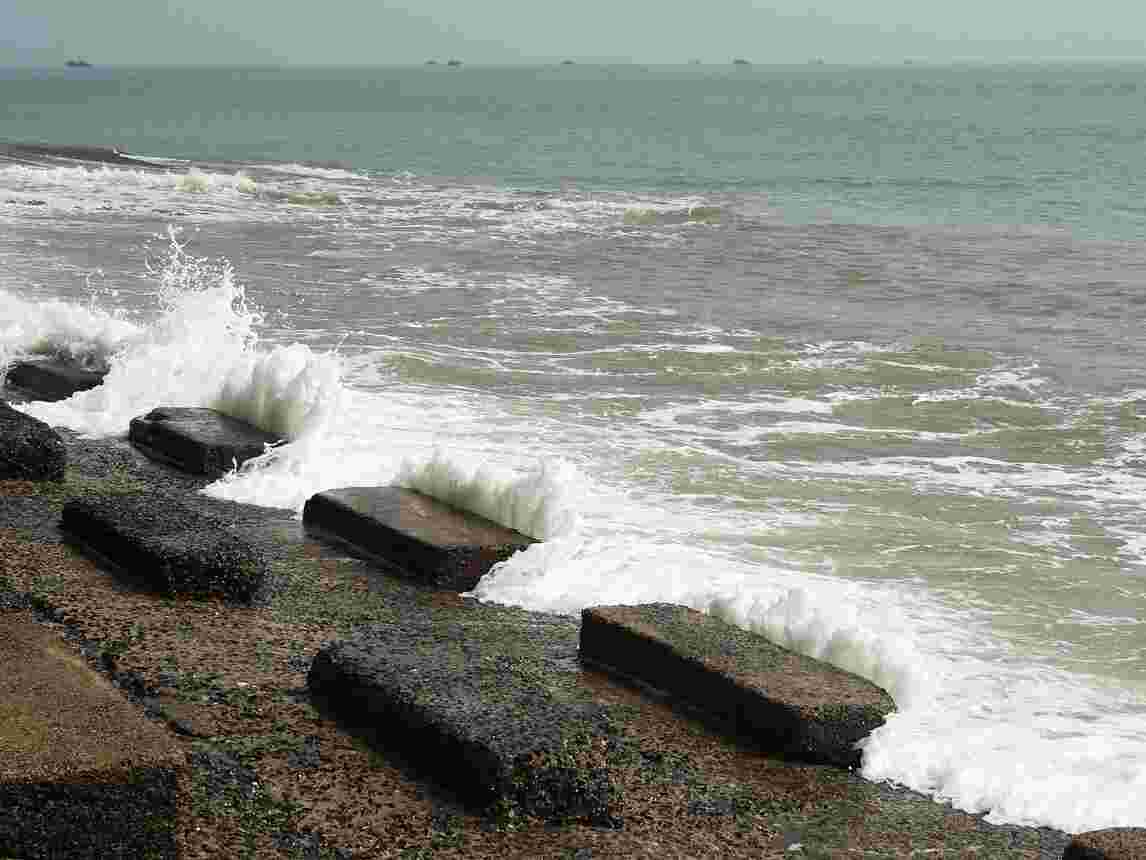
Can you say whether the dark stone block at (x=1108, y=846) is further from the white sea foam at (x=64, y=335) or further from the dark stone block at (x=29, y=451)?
the white sea foam at (x=64, y=335)

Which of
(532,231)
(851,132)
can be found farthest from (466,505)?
(851,132)

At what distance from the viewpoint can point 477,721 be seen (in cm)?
414

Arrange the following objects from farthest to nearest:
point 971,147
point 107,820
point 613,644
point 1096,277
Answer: point 971,147, point 1096,277, point 613,644, point 107,820

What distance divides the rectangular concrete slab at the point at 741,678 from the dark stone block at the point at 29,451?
2926 mm

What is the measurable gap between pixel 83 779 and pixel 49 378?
21.2 ft

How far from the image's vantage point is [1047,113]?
96.0m

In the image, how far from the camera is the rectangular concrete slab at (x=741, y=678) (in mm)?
4637

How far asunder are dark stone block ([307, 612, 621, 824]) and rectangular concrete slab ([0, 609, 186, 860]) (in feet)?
2.27

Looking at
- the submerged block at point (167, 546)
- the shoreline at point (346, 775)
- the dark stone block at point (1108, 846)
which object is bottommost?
the shoreline at point (346, 775)

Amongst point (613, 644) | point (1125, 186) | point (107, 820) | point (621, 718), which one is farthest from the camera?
point (1125, 186)

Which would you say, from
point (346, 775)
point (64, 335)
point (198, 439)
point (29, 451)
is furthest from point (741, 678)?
point (64, 335)

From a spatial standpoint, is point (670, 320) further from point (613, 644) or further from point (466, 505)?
point (613, 644)

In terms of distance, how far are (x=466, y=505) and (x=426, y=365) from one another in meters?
6.41

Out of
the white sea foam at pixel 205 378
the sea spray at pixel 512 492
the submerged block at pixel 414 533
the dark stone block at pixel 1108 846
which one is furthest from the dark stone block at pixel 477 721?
the white sea foam at pixel 205 378
